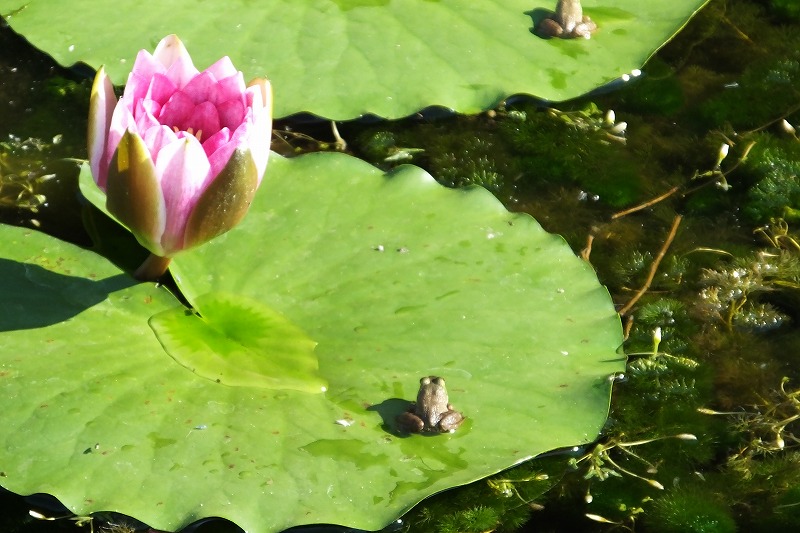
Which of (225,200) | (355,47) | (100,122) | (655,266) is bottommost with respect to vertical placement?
(655,266)

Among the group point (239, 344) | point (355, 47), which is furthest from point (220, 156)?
point (355, 47)

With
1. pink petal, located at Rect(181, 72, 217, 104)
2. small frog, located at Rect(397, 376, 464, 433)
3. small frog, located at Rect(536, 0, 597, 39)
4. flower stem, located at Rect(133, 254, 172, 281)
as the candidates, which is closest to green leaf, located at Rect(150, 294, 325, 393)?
flower stem, located at Rect(133, 254, 172, 281)

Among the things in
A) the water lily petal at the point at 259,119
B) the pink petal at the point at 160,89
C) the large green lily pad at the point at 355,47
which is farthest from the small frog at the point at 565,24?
the pink petal at the point at 160,89

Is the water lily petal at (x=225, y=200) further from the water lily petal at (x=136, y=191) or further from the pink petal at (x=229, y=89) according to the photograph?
the pink petal at (x=229, y=89)

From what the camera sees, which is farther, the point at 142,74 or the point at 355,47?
the point at 355,47

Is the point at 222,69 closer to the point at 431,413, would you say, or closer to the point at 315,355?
the point at 315,355

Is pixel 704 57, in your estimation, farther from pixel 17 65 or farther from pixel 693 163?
pixel 17 65

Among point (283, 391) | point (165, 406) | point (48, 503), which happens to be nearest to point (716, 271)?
point (283, 391)
